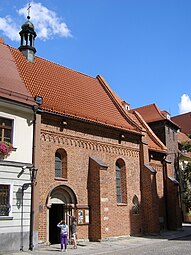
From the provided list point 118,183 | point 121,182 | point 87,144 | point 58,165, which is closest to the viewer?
point 58,165

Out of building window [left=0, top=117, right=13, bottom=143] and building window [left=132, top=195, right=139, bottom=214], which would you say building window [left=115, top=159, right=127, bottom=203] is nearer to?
building window [left=132, top=195, right=139, bottom=214]

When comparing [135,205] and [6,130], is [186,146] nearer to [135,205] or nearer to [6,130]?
[135,205]

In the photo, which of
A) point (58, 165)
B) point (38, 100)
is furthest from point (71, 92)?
point (58, 165)

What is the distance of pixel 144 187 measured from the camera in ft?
75.9

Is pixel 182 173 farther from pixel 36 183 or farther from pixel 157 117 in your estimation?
pixel 36 183

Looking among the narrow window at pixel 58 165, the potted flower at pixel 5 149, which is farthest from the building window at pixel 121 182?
the potted flower at pixel 5 149

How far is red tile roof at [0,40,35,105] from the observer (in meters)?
16.3

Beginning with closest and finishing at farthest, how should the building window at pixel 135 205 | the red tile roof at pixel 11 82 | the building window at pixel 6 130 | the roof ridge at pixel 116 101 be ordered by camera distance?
the building window at pixel 6 130
the red tile roof at pixel 11 82
the building window at pixel 135 205
the roof ridge at pixel 116 101

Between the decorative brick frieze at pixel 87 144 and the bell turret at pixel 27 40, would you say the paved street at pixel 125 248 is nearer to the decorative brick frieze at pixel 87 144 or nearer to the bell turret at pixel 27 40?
the decorative brick frieze at pixel 87 144

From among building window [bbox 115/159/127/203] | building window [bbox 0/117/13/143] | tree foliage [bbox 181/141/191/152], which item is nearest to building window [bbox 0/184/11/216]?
building window [bbox 0/117/13/143]

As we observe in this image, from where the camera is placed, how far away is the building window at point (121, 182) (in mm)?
Result: 21719

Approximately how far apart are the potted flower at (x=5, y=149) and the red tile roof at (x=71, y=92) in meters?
3.39

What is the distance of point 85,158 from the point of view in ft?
64.7

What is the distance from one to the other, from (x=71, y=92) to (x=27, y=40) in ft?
15.1
